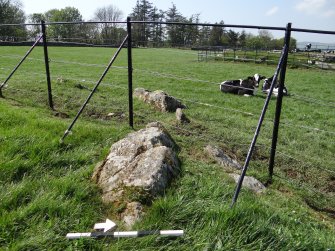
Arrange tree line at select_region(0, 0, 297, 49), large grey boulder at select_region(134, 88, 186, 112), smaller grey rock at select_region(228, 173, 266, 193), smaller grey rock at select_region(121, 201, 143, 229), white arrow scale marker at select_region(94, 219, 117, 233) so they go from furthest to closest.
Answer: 1. tree line at select_region(0, 0, 297, 49)
2. large grey boulder at select_region(134, 88, 186, 112)
3. smaller grey rock at select_region(228, 173, 266, 193)
4. smaller grey rock at select_region(121, 201, 143, 229)
5. white arrow scale marker at select_region(94, 219, 117, 233)

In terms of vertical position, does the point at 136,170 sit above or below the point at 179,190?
above

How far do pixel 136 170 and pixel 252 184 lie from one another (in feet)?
5.66

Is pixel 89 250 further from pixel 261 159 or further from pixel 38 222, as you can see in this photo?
pixel 261 159

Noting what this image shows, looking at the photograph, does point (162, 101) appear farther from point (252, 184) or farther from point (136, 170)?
point (136, 170)

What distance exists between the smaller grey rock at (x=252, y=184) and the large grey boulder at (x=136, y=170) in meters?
0.91

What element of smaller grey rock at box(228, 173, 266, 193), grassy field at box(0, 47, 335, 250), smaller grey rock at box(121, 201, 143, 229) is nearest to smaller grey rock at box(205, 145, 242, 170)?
grassy field at box(0, 47, 335, 250)

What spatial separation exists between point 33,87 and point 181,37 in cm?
2519

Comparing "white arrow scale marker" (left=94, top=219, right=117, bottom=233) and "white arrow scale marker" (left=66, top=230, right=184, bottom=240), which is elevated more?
"white arrow scale marker" (left=66, top=230, right=184, bottom=240)

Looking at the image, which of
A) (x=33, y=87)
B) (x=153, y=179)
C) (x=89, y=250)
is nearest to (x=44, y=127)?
(x=153, y=179)

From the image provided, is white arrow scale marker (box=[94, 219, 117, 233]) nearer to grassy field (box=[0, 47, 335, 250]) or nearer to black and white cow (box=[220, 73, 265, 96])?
grassy field (box=[0, 47, 335, 250])

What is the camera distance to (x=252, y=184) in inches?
170

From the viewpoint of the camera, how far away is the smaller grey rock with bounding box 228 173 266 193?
13.8 feet

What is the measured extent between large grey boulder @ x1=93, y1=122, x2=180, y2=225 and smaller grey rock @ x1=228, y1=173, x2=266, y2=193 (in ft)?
2.98

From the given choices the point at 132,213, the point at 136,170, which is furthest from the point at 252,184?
the point at 132,213
